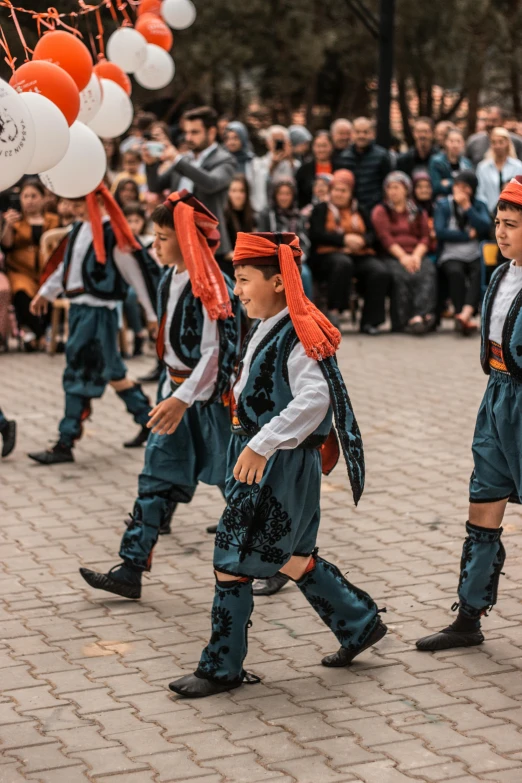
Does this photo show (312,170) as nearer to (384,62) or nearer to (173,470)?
(384,62)

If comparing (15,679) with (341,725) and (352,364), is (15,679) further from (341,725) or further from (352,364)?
(352,364)

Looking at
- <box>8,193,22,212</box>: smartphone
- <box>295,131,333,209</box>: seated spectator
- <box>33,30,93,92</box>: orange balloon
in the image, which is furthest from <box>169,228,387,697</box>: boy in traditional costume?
<box>295,131,333,209</box>: seated spectator

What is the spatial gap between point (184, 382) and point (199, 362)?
12 centimetres

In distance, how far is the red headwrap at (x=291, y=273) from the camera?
4.27m

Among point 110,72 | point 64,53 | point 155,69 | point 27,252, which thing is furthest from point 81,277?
point 27,252

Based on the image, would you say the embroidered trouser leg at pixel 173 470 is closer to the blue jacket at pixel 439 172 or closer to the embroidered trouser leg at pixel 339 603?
the embroidered trouser leg at pixel 339 603

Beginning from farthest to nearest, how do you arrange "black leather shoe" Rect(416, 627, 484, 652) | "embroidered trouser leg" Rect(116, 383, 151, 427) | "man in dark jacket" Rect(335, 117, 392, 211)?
"man in dark jacket" Rect(335, 117, 392, 211)
"embroidered trouser leg" Rect(116, 383, 151, 427)
"black leather shoe" Rect(416, 627, 484, 652)

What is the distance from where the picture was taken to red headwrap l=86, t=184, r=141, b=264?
7.20 meters

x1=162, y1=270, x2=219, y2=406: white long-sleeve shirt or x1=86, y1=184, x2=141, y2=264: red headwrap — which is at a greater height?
x1=86, y1=184, x2=141, y2=264: red headwrap

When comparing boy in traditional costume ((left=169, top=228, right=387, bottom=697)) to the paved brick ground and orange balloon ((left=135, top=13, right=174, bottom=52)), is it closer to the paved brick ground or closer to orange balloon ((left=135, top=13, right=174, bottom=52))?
the paved brick ground

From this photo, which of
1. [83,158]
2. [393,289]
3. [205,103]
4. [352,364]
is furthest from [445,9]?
[83,158]

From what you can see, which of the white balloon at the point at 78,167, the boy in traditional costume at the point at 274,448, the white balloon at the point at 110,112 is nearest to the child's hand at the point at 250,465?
the boy in traditional costume at the point at 274,448

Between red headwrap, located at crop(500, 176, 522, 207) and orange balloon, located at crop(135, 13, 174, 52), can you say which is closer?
red headwrap, located at crop(500, 176, 522, 207)

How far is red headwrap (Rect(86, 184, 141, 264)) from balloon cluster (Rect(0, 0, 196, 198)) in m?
0.50
